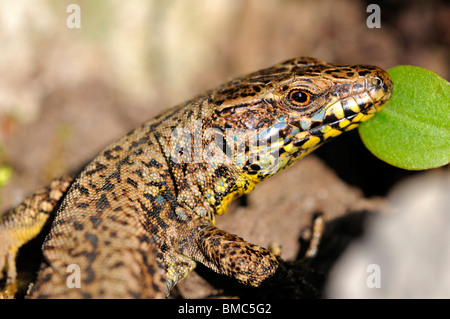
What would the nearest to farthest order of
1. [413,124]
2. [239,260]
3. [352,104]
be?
[239,260] < [352,104] < [413,124]

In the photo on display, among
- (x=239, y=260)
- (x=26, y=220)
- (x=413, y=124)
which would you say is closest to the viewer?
(x=239, y=260)

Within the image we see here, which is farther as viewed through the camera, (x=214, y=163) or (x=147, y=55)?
(x=147, y=55)

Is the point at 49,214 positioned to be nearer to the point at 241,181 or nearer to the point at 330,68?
the point at 241,181

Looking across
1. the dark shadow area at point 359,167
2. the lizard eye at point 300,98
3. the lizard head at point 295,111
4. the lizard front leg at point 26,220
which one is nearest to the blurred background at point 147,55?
the dark shadow area at point 359,167

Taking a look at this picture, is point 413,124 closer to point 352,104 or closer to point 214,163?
point 352,104

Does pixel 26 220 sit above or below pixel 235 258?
above

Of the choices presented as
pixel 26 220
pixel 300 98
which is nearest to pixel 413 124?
pixel 300 98

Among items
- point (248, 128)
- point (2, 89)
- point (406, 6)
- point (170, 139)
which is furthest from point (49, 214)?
point (406, 6)

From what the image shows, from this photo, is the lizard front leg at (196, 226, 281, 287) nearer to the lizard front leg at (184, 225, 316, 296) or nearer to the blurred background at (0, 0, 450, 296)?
the lizard front leg at (184, 225, 316, 296)
